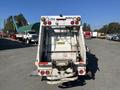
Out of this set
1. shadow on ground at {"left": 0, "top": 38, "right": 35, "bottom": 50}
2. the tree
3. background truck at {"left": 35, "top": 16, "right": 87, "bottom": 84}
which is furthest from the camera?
the tree

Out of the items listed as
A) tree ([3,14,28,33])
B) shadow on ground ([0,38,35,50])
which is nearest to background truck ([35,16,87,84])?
shadow on ground ([0,38,35,50])

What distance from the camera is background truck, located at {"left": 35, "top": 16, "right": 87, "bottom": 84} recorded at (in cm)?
1209

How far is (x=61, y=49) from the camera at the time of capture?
13586 millimetres

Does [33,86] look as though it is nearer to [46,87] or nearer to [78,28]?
[46,87]

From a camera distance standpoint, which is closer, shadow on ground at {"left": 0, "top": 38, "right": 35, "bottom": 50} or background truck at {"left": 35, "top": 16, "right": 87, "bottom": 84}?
background truck at {"left": 35, "top": 16, "right": 87, "bottom": 84}

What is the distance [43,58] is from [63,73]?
1.73 m

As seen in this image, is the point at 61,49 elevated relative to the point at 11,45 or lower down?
elevated

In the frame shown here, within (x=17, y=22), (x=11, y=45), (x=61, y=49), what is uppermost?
(x=17, y=22)

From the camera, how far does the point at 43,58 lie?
13352 mm

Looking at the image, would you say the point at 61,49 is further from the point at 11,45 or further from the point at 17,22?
the point at 17,22

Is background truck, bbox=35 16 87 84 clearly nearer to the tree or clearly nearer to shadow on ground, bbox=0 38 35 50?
shadow on ground, bbox=0 38 35 50

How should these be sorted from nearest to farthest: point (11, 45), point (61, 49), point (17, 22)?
point (61, 49), point (11, 45), point (17, 22)

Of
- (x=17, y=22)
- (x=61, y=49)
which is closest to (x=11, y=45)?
(x=61, y=49)

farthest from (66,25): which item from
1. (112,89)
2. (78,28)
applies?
(112,89)
